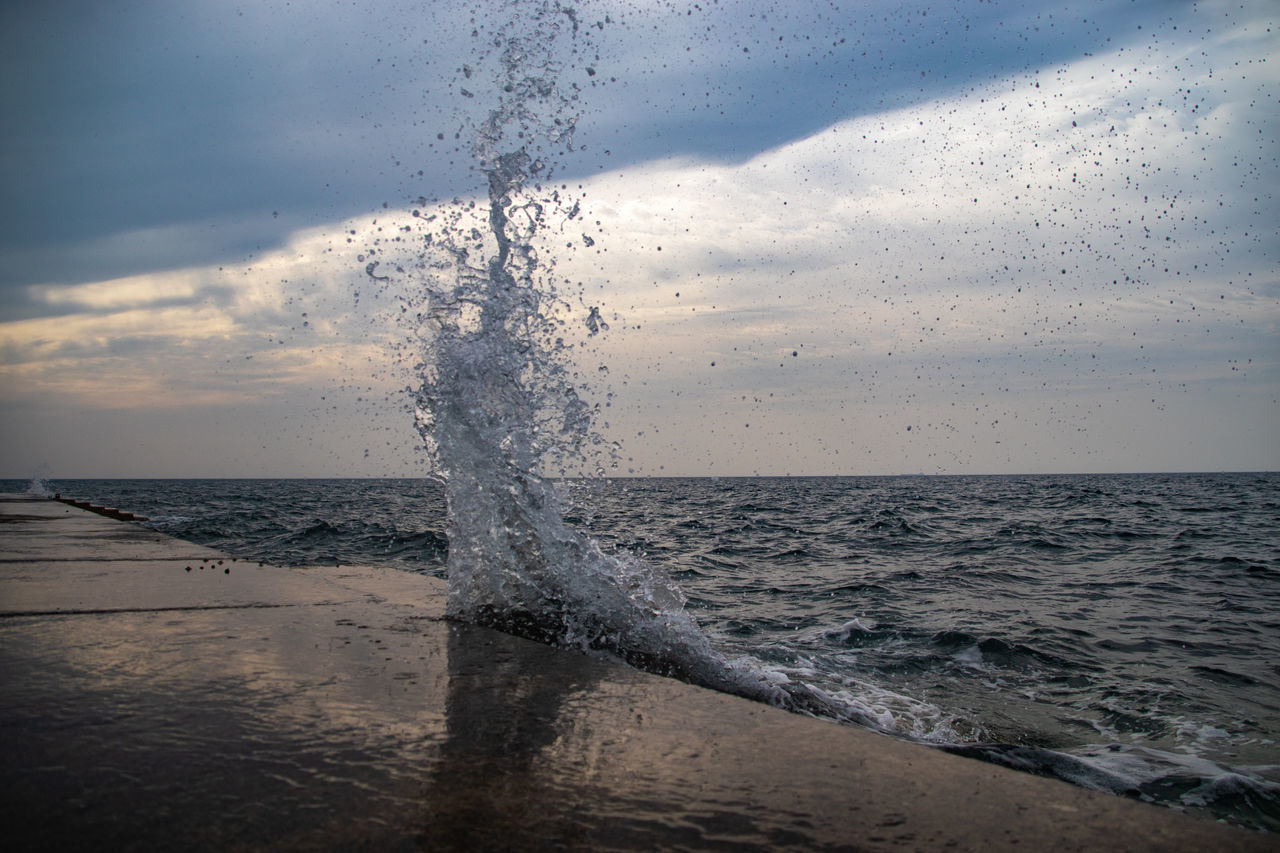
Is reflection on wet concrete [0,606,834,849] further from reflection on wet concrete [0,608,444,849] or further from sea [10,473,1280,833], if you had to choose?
sea [10,473,1280,833]

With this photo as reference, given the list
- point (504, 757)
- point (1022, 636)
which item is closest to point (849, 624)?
point (1022, 636)

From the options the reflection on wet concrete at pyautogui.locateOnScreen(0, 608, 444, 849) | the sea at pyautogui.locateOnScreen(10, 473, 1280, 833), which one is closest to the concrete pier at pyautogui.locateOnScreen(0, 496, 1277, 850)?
the reflection on wet concrete at pyautogui.locateOnScreen(0, 608, 444, 849)

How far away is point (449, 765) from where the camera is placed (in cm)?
169

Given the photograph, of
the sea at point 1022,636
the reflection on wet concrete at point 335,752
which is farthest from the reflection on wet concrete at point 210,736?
the sea at point 1022,636

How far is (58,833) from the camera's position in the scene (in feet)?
4.37

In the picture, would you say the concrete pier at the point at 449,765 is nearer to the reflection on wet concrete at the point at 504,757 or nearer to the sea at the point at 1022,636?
the reflection on wet concrete at the point at 504,757

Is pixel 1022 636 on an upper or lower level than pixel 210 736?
lower

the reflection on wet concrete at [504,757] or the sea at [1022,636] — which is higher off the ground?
the reflection on wet concrete at [504,757]

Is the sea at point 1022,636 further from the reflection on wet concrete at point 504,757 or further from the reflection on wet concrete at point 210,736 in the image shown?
the reflection on wet concrete at point 210,736

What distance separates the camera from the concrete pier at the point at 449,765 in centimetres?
141

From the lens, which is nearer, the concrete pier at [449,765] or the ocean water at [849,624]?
the concrete pier at [449,765]

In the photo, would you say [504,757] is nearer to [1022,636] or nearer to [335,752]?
[335,752]

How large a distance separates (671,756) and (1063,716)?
3.52 meters

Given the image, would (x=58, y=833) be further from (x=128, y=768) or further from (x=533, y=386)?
(x=533, y=386)
